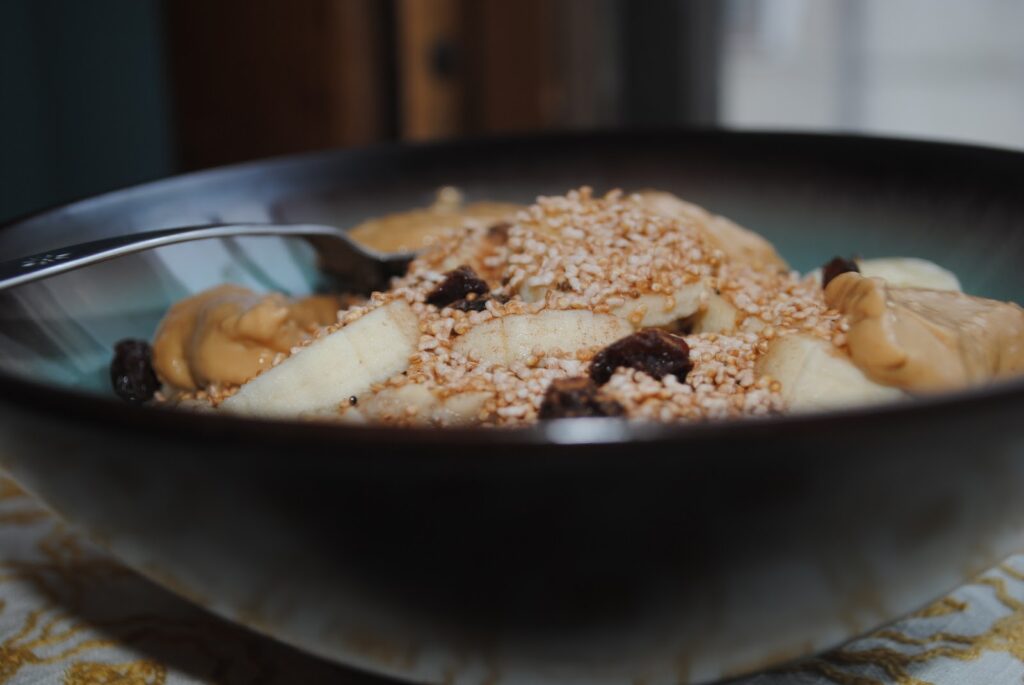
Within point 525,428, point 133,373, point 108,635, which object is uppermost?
point 525,428

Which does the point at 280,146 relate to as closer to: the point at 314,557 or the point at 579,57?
the point at 579,57

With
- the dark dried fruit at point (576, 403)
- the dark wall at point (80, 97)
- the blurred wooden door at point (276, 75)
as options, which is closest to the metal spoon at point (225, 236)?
the dark dried fruit at point (576, 403)

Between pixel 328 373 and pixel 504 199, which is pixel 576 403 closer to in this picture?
pixel 328 373

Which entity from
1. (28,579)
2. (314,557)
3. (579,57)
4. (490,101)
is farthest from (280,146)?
(314,557)

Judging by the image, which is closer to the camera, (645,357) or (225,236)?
(645,357)

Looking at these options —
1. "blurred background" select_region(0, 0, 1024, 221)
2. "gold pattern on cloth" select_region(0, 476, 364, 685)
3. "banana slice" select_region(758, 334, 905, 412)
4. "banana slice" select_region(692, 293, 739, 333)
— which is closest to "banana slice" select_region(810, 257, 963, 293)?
"banana slice" select_region(692, 293, 739, 333)

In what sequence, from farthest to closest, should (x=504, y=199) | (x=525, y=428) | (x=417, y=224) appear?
(x=504, y=199) → (x=417, y=224) → (x=525, y=428)

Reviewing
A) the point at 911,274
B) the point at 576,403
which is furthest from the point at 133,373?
the point at 911,274

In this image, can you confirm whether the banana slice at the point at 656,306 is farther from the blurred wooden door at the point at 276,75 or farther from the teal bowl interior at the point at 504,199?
the blurred wooden door at the point at 276,75
